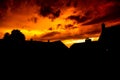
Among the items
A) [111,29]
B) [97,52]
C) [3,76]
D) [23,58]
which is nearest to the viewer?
[3,76]

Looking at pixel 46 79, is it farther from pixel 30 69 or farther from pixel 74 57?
pixel 74 57

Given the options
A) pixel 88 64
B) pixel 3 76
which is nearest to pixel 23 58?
pixel 3 76

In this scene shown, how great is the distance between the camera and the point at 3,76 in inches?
525

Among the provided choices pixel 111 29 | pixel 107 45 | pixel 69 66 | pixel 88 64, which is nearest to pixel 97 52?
pixel 88 64

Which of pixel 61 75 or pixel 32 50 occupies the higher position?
pixel 32 50

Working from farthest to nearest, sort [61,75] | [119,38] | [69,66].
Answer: [119,38] → [69,66] → [61,75]

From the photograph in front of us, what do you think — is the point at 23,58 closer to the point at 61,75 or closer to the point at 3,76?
the point at 3,76

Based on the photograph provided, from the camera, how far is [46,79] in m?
14.9

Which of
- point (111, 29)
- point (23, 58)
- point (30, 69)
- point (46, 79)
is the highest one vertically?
point (111, 29)

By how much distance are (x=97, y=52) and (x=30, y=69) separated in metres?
7.67

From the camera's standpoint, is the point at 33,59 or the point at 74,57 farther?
the point at 74,57

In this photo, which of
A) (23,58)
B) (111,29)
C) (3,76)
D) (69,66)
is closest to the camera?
(3,76)

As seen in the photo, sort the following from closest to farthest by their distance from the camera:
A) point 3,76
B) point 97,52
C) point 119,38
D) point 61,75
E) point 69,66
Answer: point 3,76, point 61,75, point 69,66, point 97,52, point 119,38

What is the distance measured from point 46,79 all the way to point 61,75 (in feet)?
4.94
